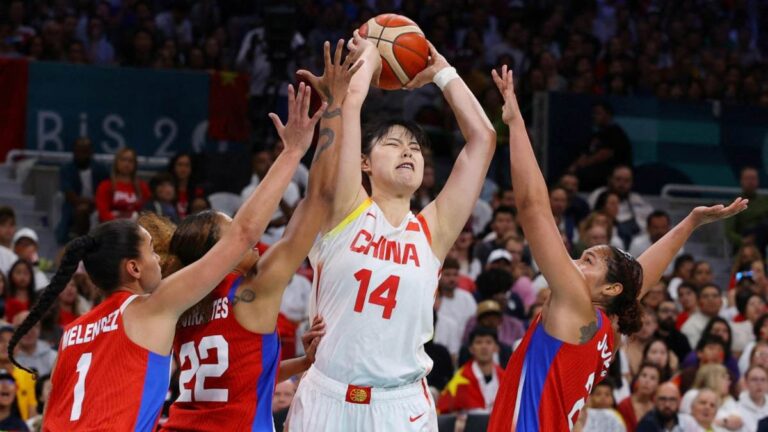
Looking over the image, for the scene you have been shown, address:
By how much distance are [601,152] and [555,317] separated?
986 cm

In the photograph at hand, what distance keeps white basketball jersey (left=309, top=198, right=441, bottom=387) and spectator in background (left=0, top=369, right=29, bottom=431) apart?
406cm

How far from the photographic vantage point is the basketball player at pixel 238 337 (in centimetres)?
571

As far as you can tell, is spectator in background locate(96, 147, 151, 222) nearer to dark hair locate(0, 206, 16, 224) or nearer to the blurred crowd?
the blurred crowd

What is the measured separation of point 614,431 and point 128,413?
20.8ft

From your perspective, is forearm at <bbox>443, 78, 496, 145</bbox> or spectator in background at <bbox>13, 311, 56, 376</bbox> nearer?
forearm at <bbox>443, 78, 496, 145</bbox>

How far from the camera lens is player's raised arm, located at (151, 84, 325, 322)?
5.21m

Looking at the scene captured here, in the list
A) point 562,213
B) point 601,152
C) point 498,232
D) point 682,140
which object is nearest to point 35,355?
point 498,232

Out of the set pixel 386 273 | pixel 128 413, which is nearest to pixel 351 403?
pixel 386 273

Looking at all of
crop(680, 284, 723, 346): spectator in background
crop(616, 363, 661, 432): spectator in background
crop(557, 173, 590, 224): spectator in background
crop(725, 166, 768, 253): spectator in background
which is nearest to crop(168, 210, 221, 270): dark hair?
crop(616, 363, 661, 432): spectator in background

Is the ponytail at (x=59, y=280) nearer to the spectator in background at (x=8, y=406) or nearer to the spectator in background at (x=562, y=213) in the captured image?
the spectator in background at (x=8, y=406)

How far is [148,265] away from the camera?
5434mm

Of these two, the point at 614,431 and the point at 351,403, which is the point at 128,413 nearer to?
the point at 351,403

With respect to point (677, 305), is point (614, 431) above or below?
below

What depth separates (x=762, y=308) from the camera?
43.3ft
